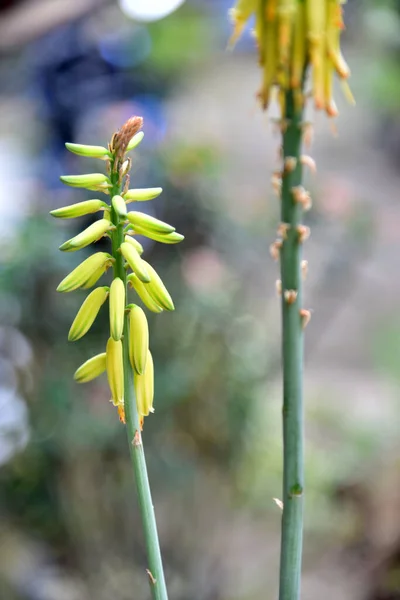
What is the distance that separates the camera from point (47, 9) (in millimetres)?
1121

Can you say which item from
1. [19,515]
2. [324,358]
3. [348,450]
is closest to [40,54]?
[19,515]

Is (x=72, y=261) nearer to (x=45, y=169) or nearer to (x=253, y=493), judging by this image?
(x=45, y=169)

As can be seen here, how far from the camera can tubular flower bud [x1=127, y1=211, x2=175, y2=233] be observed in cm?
21

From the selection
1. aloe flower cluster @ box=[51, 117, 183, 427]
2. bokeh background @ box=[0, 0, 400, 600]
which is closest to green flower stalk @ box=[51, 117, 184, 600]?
aloe flower cluster @ box=[51, 117, 183, 427]

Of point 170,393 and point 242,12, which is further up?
point 170,393

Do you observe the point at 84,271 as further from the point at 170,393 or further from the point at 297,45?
the point at 170,393

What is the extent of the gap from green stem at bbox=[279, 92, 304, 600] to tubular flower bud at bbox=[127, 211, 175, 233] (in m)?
0.04

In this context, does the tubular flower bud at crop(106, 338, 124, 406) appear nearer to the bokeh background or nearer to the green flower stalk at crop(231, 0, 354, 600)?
the green flower stalk at crop(231, 0, 354, 600)

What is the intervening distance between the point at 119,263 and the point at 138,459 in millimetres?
60

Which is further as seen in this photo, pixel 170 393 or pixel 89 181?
pixel 170 393

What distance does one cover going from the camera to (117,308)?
202 mm

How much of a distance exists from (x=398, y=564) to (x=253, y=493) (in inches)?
14.8

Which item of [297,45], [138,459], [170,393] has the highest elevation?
[170,393]

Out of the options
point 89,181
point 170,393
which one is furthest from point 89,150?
point 170,393
